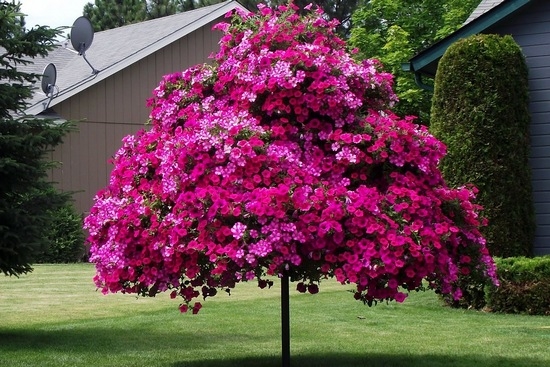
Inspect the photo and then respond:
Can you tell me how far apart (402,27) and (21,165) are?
25595 millimetres

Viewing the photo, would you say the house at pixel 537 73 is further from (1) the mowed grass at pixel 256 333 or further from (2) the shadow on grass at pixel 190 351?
(2) the shadow on grass at pixel 190 351

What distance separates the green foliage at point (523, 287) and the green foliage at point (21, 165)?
5690mm

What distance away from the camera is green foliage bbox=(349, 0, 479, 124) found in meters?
32.3

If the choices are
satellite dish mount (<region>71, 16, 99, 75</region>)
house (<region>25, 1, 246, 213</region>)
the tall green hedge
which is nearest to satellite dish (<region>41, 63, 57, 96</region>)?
house (<region>25, 1, 246, 213</region>)

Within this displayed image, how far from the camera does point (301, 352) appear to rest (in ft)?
32.7

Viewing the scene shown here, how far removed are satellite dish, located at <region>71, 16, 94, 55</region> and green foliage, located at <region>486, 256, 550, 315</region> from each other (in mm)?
14900

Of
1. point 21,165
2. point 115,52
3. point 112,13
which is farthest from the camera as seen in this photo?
point 112,13

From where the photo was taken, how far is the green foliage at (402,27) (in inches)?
1273

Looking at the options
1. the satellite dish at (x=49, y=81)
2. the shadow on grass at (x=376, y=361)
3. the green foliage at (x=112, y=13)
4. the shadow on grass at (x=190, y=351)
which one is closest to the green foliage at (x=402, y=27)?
the satellite dish at (x=49, y=81)

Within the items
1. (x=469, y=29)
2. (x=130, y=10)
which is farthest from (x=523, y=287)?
(x=130, y=10)

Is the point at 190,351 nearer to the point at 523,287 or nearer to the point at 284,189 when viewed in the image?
the point at 284,189

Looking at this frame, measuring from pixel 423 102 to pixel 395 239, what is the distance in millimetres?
25081

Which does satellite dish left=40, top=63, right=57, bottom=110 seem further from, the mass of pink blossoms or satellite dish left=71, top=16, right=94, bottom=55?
the mass of pink blossoms

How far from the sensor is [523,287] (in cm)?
1289
